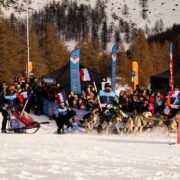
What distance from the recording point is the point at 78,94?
865 inches

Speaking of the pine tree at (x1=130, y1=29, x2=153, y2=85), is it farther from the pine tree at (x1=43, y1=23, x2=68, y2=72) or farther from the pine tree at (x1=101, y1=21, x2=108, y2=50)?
the pine tree at (x1=101, y1=21, x2=108, y2=50)

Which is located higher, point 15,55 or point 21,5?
point 21,5

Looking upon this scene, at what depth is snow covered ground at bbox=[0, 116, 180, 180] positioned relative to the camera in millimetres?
7207

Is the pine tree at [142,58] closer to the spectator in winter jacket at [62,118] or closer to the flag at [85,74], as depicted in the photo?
the flag at [85,74]

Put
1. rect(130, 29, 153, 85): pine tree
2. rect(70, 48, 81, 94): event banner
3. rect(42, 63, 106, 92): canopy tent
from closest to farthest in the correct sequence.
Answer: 1. rect(70, 48, 81, 94): event banner
2. rect(42, 63, 106, 92): canopy tent
3. rect(130, 29, 153, 85): pine tree

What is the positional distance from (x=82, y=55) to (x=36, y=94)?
6498cm

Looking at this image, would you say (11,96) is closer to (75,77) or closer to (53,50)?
(75,77)

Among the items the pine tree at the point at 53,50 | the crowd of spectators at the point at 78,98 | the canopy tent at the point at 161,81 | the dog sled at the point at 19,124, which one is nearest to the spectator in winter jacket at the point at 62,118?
the dog sled at the point at 19,124

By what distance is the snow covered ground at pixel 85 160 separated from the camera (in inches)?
284

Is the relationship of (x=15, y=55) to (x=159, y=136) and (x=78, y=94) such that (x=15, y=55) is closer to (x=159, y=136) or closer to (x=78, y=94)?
(x=78, y=94)

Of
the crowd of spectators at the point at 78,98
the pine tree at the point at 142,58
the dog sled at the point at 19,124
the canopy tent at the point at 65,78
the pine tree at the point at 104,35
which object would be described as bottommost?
the dog sled at the point at 19,124

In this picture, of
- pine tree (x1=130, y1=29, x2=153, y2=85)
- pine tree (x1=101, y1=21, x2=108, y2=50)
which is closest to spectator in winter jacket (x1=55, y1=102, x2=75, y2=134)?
pine tree (x1=130, y1=29, x2=153, y2=85)

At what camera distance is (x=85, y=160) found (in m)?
8.75

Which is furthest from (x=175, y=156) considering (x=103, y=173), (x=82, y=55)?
(x=82, y=55)
